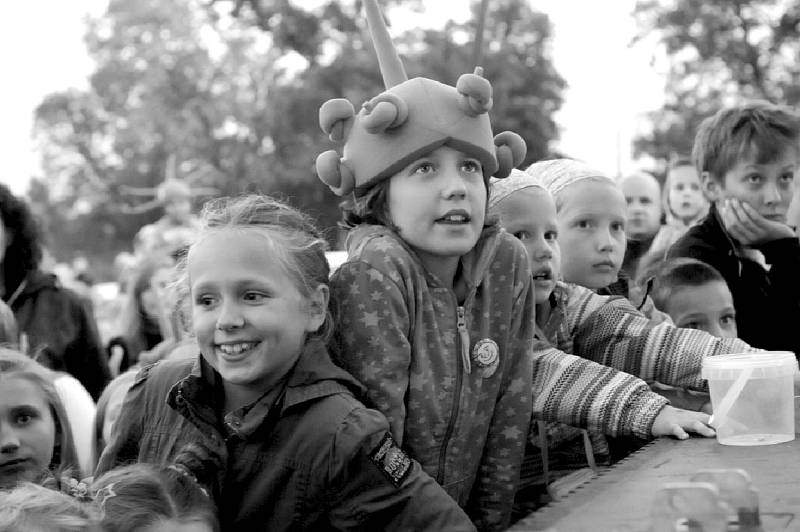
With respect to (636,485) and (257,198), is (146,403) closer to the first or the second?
(257,198)

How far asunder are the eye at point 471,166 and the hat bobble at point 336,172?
28 cm

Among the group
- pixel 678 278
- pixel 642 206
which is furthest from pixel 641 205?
pixel 678 278

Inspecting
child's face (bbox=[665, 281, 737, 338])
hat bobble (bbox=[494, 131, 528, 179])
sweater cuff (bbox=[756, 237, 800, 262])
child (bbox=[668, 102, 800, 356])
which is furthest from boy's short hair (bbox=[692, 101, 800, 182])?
hat bobble (bbox=[494, 131, 528, 179])

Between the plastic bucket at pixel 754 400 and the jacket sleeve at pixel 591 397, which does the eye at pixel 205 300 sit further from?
the plastic bucket at pixel 754 400

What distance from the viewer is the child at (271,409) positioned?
2246 mm

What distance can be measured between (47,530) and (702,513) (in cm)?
135

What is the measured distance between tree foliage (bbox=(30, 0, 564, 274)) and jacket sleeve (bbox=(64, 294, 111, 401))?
26.2m

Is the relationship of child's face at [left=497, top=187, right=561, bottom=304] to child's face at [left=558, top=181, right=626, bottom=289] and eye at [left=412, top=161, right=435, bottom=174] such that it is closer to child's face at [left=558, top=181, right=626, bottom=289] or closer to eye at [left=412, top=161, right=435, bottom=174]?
child's face at [left=558, top=181, right=626, bottom=289]

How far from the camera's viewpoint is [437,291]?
2.54 m

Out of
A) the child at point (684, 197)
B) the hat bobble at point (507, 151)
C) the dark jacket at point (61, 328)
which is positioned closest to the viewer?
the hat bobble at point (507, 151)

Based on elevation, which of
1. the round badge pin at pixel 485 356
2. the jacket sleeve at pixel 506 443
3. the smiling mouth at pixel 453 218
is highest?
the smiling mouth at pixel 453 218

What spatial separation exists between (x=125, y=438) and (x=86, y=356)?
2.75 metres

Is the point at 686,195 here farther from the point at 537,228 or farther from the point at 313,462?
the point at 313,462

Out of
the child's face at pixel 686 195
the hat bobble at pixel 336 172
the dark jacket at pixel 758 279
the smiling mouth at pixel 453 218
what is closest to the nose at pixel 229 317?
the hat bobble at pixel 336 172
